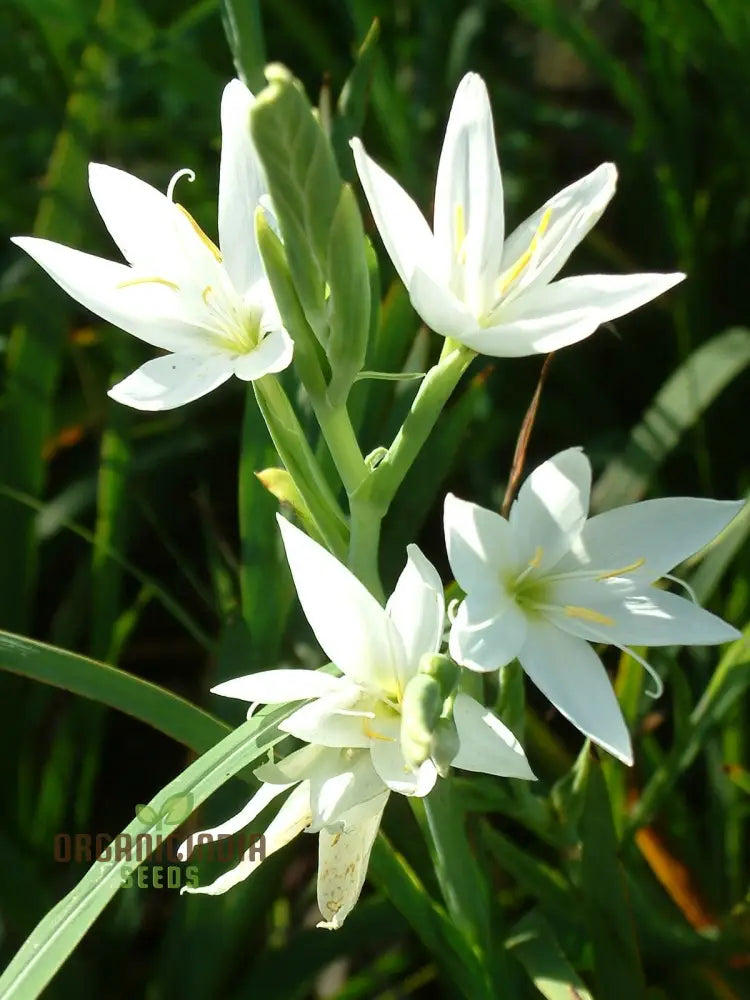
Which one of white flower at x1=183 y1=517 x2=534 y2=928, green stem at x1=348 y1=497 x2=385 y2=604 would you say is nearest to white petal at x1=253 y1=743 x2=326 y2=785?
white flower at x1=183 y1=517 x2=534 y2=928

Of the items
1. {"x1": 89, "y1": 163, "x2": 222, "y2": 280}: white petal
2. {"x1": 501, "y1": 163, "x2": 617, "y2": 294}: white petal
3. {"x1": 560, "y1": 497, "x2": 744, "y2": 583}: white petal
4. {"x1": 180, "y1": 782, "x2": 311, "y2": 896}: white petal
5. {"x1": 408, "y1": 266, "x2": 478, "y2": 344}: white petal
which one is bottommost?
{"x1": 180, "y1": 782, "x2": 311, "y2": 896}: white petal

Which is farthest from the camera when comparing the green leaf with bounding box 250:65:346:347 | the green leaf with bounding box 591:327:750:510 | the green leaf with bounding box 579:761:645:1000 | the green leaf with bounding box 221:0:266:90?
the green leaf with bounding box 591:327:750:510

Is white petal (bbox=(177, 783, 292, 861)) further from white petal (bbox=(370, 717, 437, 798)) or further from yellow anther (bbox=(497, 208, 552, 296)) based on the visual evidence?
yellow anther (bbox=(497, 208, 552, 296))

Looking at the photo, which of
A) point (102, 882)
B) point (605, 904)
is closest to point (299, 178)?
point (102, 882)

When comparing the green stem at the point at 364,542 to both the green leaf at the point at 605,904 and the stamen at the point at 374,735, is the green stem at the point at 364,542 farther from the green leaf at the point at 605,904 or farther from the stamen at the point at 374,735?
the green leaf at the point at 605,904

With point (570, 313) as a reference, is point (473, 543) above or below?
below

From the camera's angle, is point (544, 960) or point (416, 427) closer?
point (416, 427)

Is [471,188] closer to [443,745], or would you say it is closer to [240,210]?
[240,210]
